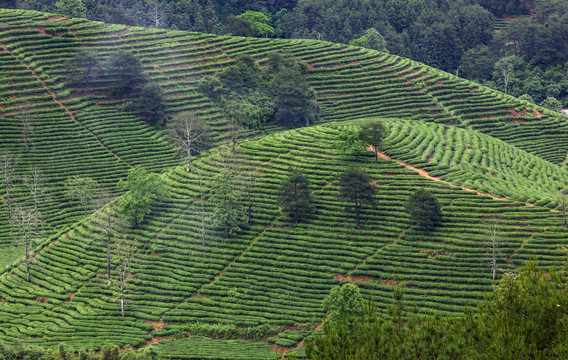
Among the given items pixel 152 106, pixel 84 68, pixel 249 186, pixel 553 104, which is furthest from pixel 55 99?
pixel 553 104

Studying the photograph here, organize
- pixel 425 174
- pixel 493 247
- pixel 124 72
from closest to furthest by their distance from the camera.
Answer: pixel 493 247, pixel 425 174, pixel 124 72

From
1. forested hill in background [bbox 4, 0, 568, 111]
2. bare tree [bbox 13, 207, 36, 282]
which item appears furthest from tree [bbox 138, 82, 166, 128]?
forested hill in background [bbox 4, 0, 568, 111]

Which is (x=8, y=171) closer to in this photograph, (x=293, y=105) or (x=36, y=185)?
(x=36, y=185)

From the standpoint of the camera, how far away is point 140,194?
5381cm

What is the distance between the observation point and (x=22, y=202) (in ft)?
206

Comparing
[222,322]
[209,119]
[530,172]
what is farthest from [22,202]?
[530,172]

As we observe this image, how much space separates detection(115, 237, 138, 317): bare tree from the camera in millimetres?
46000

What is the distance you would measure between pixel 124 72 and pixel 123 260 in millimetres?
35612

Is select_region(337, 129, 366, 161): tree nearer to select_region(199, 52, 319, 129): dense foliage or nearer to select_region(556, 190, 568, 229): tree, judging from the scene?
select_region(556, 190, 568, 229): tree

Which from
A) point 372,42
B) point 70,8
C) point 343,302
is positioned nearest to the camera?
point 343,302

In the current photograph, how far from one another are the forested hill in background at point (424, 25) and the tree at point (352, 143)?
149 ft

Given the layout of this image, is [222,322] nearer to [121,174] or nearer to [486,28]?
[121,174]

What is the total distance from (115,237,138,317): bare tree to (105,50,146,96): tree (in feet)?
100

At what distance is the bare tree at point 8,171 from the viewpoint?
2420 inches
